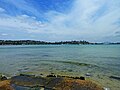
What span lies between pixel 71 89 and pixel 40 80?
2994 millimetres

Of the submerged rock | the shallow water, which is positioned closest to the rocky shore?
the submerged rock

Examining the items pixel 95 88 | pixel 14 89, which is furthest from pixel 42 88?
pixel 95 88

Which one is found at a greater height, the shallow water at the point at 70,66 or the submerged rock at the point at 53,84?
the submerged rock at the point at 53,84

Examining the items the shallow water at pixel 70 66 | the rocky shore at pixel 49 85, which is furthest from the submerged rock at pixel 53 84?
the shallow water at pixel 70 66

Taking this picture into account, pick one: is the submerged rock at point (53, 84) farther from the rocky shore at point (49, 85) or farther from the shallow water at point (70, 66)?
the shallow water at point (70, 66)

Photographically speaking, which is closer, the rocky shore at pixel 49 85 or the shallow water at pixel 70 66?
the rocky shore at pixel 49 85

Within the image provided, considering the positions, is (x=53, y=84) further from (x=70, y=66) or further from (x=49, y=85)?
(x=70, y=66)

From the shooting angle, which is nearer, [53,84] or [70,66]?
[53,84]

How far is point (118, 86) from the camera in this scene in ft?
42.3

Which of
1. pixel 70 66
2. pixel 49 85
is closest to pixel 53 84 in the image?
pixel 49 85

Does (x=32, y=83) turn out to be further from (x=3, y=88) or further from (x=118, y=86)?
(x=118, y=86)

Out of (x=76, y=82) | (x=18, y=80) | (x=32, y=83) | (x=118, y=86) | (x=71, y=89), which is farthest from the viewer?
(x=118, y=86)

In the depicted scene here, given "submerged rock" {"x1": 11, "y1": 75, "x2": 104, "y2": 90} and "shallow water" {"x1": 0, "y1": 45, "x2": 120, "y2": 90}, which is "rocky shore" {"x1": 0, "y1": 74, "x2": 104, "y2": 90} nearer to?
"submerged rock" {"x1": 11, "y1": 75, "x2": 104, "y2": 90}

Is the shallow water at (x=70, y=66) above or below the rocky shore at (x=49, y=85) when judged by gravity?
below
